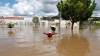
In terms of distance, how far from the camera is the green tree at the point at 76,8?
3396cm

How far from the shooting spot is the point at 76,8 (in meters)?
33.9

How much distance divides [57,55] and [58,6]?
95.5 feet

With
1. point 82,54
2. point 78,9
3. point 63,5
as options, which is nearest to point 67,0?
point 63,5

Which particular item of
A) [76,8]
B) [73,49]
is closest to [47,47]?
[73,49]

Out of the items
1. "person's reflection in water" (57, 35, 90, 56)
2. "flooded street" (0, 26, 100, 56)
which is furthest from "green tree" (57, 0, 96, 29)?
"person's reflection in water" (57, 35, 90, 56)

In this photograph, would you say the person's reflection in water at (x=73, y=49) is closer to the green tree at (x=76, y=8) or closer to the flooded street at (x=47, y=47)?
the flooded street at (x=47, y=47)

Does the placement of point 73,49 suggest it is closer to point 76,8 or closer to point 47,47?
point 47,47

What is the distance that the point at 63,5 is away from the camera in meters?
35.5

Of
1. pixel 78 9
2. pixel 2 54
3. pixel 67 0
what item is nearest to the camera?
pixel 2 54

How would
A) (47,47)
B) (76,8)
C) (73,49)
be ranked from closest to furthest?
(73,49) < (47,47) < (76,8)

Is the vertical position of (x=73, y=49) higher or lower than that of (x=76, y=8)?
lower

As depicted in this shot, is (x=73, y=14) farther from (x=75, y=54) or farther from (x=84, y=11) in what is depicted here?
(x=75, y=54)

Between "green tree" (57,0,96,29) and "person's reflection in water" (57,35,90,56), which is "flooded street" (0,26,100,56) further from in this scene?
"green tree" (57,0,96,29)

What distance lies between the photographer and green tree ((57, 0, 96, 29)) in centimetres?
3396
